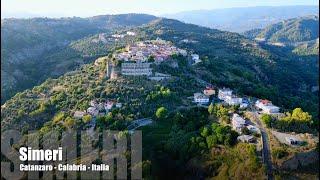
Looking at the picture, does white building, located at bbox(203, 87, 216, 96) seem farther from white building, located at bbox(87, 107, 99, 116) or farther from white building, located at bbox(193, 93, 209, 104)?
white building, located at bbox(87, 107, 99, 116)

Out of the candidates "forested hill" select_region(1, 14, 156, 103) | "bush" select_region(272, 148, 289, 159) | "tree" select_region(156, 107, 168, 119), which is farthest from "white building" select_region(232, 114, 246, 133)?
"forested hill" select_region(1, 14, 156, 103)

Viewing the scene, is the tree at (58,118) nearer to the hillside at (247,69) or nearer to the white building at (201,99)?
the white building at (201,99)

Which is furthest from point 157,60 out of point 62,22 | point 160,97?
point 62,22

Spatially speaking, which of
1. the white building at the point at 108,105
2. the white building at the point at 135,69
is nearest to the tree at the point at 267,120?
the white building at the point at 108,105

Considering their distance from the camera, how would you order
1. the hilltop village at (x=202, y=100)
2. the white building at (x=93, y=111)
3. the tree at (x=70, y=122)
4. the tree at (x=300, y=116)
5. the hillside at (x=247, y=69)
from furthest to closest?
1. the hillside at (x=247, y=69)
2. the white building at (x=93, y=111)
3. the tree at (x=70, y=122)
4. the tree at (x=300, y=116)
5. the hilltop village at (x=202, y=100)

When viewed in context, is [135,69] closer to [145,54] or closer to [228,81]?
[145,54]
